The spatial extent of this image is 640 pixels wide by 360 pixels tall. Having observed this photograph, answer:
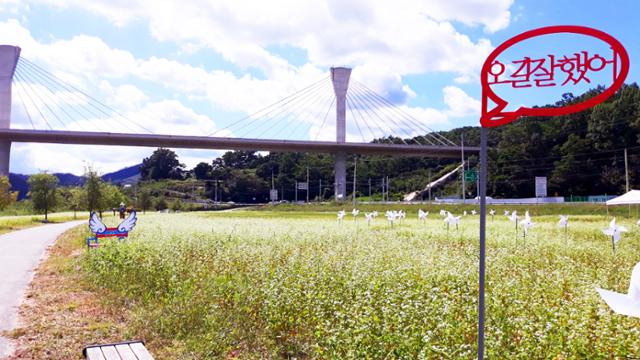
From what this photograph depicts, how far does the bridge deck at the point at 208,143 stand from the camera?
53.0 metres

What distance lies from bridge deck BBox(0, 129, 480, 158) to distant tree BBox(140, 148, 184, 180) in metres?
51.5

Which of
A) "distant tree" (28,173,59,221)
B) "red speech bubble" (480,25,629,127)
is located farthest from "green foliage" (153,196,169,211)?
"red speech bubble" (480,25,629,127)

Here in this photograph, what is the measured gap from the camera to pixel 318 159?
9956 centimetres

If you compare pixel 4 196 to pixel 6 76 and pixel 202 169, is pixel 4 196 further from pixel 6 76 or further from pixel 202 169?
pixel 202 169

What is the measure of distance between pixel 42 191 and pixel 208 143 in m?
20.9

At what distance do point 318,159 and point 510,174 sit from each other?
135ft

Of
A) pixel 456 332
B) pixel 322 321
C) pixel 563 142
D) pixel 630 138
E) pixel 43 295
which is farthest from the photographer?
pixel 563 142

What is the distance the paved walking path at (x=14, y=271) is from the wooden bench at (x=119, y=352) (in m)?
1.23

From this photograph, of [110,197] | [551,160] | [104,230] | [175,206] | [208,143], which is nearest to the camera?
[104,230]

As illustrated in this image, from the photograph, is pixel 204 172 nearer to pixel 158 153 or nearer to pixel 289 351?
pixel 158 153

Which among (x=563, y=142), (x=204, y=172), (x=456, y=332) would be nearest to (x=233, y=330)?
(x=456, y=332)

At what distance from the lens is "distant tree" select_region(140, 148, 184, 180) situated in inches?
4266

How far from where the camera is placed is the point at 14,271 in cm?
1210

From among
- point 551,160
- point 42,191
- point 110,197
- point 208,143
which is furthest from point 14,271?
point 551,160
